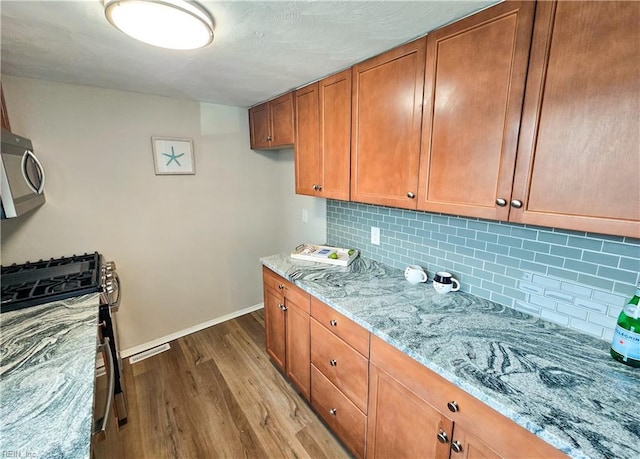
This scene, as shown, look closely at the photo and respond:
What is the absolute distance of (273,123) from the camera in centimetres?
233

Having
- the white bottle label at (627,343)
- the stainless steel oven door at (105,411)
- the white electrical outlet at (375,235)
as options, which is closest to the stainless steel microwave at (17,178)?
the stainless steel oven door at (105,411)

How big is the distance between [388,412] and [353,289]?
1.97 feet

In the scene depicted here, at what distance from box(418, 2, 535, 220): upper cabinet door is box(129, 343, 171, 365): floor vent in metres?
2.58

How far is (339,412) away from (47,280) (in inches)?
75.6

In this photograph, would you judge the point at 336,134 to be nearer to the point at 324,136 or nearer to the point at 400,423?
the point at 324,136

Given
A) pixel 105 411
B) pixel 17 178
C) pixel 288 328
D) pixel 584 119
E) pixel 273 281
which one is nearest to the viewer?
pixel 584 119

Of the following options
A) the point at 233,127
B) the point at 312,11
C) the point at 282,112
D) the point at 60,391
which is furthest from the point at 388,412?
the point at 233,127

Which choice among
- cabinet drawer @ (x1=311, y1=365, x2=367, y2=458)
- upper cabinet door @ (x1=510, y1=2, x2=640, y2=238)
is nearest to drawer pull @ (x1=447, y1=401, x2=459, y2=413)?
cabinet drawer @ (x1=311, y1=365, x2=367, y2=458)

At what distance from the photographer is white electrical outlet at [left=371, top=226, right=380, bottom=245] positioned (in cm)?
198

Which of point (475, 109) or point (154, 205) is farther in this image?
point (154, 205)

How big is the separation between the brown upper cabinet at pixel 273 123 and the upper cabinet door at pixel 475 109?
1173 millimetres

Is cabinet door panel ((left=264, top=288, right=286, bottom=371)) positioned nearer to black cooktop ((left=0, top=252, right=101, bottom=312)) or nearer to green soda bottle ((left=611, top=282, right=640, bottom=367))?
black cooktop ((left=0, top=252, right=101, bottom=312))

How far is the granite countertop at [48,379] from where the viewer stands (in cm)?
73

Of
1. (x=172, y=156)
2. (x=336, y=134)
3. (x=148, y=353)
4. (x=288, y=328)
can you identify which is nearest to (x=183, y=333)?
(x=148, y=353)
